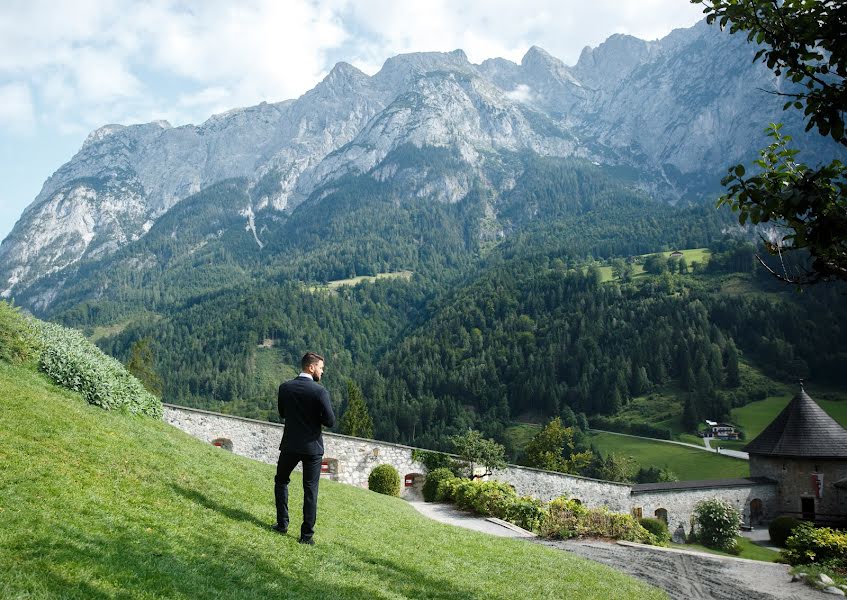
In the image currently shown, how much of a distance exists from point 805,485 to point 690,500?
367 inches

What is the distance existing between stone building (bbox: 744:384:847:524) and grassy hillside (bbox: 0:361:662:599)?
37.5 m

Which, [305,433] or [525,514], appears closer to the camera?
[305,433]

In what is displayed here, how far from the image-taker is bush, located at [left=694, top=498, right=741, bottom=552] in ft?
110

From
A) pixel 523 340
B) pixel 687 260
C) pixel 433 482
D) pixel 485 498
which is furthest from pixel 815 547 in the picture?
pixel 687 260

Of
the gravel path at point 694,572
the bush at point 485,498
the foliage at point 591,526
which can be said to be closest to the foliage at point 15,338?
the gravel path at point 694,572

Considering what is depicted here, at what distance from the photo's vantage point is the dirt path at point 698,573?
12809 mm

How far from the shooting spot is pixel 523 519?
73.3 ft

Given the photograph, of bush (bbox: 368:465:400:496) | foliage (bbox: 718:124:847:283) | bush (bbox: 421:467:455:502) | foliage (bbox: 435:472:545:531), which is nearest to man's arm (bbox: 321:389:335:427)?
foliage (bbox: 718:124:847:283)

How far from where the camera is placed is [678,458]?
72.4m

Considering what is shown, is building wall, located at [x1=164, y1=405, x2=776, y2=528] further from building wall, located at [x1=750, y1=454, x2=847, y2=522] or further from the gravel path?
the gravel path

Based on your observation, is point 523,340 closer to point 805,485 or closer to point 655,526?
point 805,485

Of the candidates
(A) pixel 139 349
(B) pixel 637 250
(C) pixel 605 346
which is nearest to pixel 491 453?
(A) pixel 139 349

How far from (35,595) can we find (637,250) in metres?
211

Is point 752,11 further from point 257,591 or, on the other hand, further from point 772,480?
point 772,480
